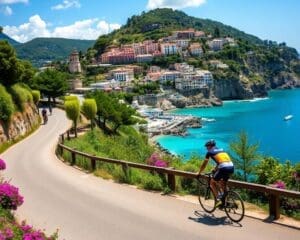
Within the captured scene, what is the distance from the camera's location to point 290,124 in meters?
105

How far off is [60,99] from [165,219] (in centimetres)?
5362

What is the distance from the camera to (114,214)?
36.0 feet

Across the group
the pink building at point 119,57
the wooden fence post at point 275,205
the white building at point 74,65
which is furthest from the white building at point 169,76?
the wooden fence post at point 275,205

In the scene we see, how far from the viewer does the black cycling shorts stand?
9.34m

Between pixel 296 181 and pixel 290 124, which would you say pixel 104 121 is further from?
pixel 290 124

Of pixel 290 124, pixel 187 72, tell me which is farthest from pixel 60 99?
pixel 187 72

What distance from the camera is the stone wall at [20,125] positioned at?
28859 millimetres

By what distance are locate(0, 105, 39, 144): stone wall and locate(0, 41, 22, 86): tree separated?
2.79 metres

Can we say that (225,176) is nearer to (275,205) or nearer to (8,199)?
(275,205)

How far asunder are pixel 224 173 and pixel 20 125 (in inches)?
1022

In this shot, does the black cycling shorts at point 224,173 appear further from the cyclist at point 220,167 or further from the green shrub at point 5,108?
the green shrub at point 5,108

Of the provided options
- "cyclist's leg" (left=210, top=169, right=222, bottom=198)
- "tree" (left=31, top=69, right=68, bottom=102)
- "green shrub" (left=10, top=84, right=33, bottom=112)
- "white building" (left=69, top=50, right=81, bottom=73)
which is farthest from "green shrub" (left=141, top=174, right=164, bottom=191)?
"white building" (left=69, top=50, right=81, bottom=73)

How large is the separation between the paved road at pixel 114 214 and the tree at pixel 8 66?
17.0 metres

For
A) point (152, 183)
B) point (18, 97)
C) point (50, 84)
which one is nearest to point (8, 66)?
point (18, 97)
